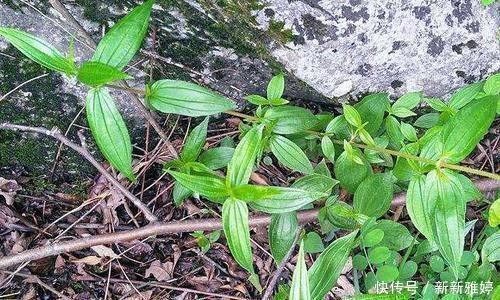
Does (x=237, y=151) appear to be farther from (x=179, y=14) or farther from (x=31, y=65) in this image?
(x=31, y=65)

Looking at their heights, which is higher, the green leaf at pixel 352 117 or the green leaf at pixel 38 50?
the green leaf at pixel 38 50

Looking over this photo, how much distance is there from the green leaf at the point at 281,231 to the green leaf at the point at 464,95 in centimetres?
64

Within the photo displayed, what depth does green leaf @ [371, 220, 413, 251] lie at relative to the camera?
1.98m

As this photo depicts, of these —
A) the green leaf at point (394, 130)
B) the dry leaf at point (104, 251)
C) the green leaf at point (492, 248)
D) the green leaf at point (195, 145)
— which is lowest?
the dry leaf at point (104, 251)

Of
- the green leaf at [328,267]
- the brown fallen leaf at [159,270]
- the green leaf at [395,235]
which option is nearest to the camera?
the green leaf at [328,267]

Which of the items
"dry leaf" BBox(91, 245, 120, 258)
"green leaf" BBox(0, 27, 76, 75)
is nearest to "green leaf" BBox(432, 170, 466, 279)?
"green leaf" BBox(0, 27, 76, 75)

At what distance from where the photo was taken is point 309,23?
1841 mm

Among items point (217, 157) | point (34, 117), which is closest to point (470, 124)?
point (217, 157)

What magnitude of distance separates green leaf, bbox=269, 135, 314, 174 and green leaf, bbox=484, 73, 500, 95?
0.63 m

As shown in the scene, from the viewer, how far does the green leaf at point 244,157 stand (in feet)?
5.05

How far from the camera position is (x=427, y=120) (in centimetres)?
203

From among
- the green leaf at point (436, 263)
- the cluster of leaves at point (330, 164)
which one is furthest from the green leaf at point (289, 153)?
the green leaf at point (436, 263)

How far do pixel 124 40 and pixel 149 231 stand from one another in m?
0.77

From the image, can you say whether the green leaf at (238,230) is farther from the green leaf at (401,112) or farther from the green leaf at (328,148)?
the green leaf at (401,112)
